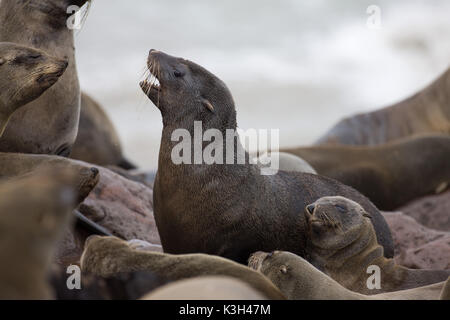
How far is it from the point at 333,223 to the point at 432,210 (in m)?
5.28

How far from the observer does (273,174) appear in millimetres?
6238

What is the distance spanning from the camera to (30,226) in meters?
2.32

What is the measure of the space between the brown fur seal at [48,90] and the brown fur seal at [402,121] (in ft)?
32.2

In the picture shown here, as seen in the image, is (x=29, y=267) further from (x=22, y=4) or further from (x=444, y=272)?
(x=22, y=4)

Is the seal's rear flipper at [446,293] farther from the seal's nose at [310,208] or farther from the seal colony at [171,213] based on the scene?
the seal's nose at [310,208]

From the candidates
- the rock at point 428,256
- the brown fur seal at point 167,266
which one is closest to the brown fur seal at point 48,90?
the brown fur seal at point 167,266

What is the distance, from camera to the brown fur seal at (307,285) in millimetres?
4395

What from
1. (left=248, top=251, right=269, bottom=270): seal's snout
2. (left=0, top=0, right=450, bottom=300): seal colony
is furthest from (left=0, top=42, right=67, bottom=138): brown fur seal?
(left=248, top=251, right=269, bottom=270): seal's snout

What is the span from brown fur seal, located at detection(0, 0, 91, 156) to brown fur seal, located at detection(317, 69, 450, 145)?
32.2ft

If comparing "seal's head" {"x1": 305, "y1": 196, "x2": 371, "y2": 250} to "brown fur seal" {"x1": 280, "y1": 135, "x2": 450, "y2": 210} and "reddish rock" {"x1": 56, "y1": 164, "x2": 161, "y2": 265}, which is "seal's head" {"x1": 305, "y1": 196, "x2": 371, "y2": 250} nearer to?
"reddish rock" {"x1": 56, "y1": 164, "x2": 161, "y2": 265}

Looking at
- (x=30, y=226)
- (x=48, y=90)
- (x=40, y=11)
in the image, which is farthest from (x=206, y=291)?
(x=40, y=11)

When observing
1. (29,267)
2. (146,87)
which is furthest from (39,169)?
(29,267)

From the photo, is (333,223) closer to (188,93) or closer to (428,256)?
(188,93)
